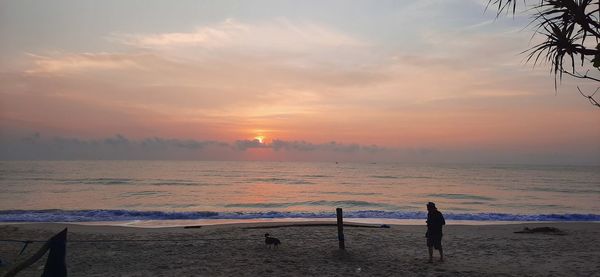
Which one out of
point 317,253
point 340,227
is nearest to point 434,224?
point 340,227

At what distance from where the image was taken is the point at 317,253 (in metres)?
14.3

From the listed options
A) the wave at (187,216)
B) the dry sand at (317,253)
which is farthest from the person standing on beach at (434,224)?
the wave at (187,216)

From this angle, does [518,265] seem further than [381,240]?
No

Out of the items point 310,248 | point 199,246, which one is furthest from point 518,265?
point 199,246

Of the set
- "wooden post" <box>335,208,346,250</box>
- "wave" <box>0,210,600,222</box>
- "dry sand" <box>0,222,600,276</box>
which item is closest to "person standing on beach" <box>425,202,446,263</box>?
"dry sand" <box>0,222,600,276</box>

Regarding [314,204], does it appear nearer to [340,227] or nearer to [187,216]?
[187,216]

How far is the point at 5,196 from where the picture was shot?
41.4 metres

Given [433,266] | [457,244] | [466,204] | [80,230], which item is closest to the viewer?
[433,266]

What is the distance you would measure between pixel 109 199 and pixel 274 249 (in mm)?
31010

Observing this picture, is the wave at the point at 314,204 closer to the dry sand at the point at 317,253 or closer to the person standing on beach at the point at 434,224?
the dry sand at the point at 317,253

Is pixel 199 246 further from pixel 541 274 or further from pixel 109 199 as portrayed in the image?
pixel 109 199

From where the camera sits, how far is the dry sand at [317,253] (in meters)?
12.2

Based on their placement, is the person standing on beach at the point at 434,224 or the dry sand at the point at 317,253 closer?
the dry sand at the point at 317,253

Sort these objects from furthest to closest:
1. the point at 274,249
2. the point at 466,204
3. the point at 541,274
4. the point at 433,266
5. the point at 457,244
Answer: the point at 466,204 < the point at 457,244 < the point at 274,249 < the point at 433,266 < the point at 541,274
